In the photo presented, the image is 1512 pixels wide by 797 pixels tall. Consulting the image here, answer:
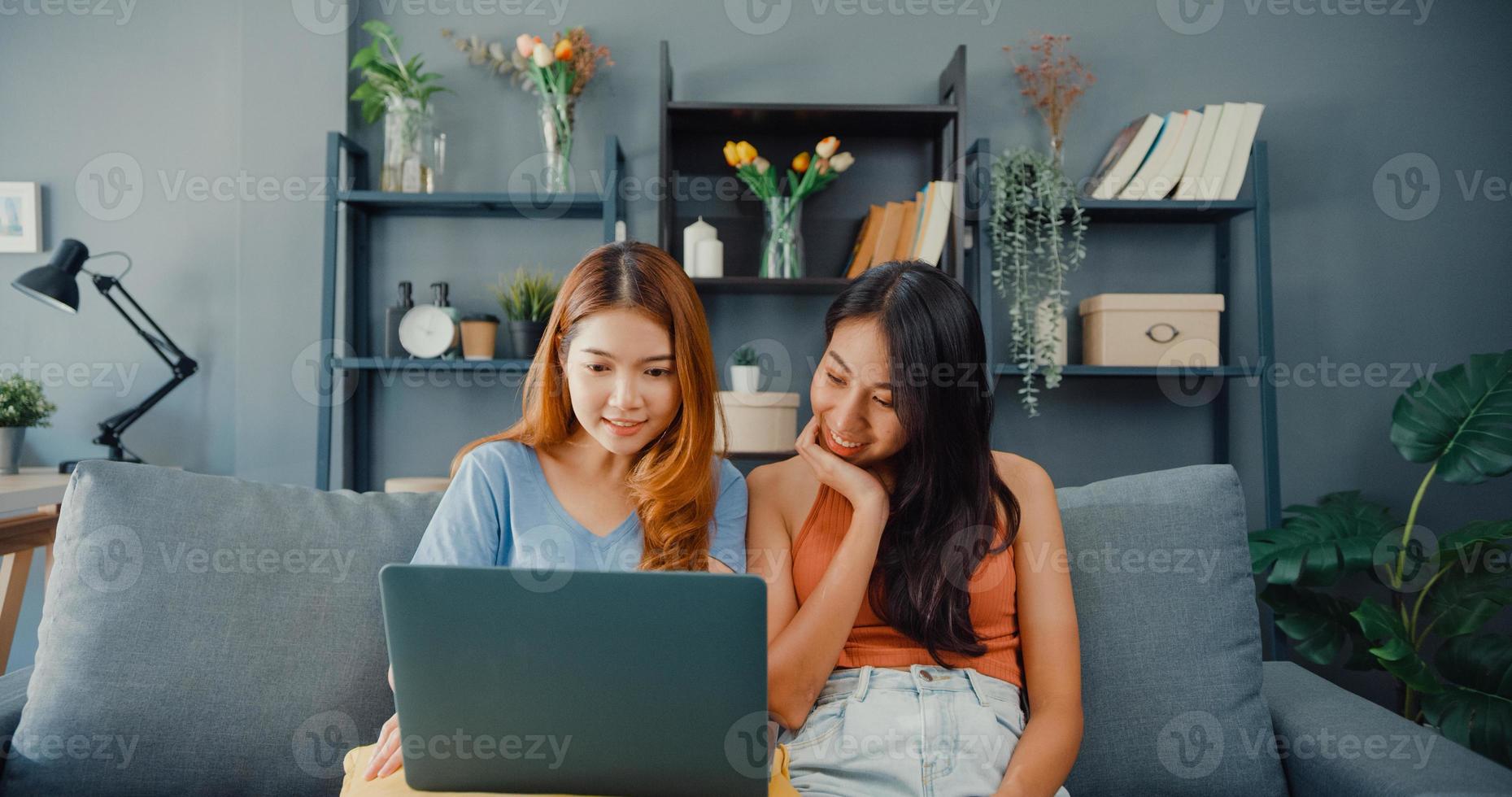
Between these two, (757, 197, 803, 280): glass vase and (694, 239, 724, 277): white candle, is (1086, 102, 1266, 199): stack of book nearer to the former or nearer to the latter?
(757, 197, 803, 280): glass vase

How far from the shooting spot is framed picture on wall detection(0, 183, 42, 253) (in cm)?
263

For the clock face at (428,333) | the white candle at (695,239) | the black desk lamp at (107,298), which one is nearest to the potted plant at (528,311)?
the clock face at (428,333)

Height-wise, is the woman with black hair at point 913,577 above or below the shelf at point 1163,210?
below

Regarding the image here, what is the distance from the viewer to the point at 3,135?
2656 millimetres

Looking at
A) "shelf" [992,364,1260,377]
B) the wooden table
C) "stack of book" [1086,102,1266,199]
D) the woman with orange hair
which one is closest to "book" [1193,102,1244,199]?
"stack of book" [1086,102,1266,199]

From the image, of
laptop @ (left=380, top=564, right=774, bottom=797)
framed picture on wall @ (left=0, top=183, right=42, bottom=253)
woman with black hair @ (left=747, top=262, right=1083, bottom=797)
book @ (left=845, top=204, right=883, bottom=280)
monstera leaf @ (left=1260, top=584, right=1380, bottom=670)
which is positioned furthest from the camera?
framed picture on wall @ (left=0, top=183, right=42, bottom=253)

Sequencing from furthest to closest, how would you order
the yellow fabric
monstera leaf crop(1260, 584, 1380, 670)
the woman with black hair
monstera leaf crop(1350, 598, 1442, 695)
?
monstera leaf crop(1260, 584, 1380, 670) < monstera leaf crop(1350, 598, 1442, 695) < the woman with black hair < the yellow fabric

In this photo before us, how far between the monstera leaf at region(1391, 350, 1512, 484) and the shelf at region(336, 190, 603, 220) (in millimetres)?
2003

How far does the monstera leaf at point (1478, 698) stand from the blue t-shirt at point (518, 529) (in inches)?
58.9

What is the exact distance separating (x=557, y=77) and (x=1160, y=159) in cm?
162

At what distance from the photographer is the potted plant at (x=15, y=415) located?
234cm

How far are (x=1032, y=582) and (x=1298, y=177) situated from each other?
2109mm

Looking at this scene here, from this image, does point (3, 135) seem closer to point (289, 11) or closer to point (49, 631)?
point (289, 11)

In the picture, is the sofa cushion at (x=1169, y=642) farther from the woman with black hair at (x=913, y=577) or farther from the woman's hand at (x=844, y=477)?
the woman's hand at (x=844, y=477)
